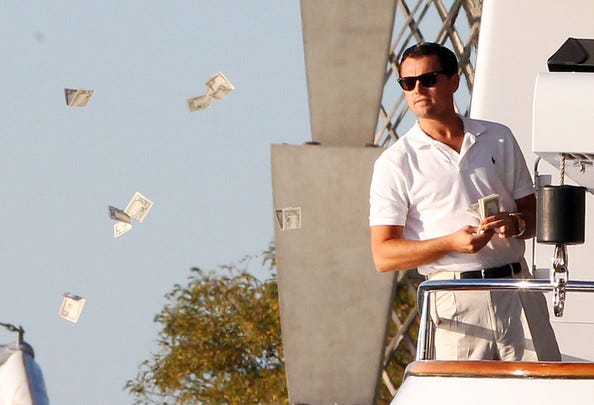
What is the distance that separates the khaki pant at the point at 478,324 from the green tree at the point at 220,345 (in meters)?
14.8

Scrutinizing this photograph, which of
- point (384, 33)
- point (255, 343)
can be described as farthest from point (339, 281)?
point (255, 343)

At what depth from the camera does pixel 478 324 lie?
6688 millimetres

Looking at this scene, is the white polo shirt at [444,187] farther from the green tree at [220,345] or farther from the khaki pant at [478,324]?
the green tree at [220,345]

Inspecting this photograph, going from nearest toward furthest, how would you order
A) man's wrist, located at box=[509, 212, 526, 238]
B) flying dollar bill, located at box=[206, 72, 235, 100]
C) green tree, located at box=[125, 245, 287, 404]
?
1. man's wrist, located at box=[509, 212, 526, 238]
2. flying dollar bill, located at box=[206, 72, 235, 100]
3. green tree, located at box=[125, 245, 287, 404]

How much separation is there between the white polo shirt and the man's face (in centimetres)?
9

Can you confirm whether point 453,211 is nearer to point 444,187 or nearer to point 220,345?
point 444,187

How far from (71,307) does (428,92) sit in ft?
16.4

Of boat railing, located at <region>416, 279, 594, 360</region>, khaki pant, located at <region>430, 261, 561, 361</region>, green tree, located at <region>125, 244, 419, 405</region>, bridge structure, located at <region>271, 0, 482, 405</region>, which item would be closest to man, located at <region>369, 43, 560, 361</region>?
khaki pant, located at <region>430, 261, 561, 361</region>

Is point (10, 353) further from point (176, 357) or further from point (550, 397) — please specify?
point (176, 357)

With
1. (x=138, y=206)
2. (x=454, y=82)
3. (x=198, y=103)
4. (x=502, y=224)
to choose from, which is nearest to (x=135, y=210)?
(x=138, y=206)

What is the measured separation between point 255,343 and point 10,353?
14.2 meters

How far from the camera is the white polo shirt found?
6.73 metres

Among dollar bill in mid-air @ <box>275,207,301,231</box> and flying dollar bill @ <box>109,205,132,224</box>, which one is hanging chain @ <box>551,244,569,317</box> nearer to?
dollar bill in mid-air @ <box>275,207,301,231</box>

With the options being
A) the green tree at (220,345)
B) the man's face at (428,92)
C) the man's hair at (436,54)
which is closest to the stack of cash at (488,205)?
the man's face at (428,92)
